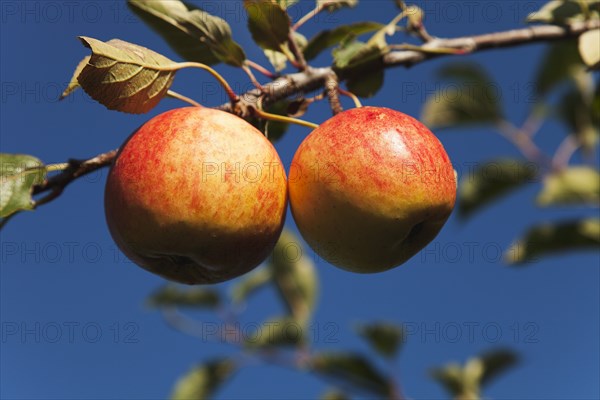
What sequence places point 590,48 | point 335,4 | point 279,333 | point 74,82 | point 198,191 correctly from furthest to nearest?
point 279,333, point 335,4, point 590,48, point 74,82, point 198,191

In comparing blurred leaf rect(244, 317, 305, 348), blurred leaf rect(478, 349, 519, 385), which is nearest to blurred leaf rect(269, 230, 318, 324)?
blurred leaf rect(244, 317, 305, 348)

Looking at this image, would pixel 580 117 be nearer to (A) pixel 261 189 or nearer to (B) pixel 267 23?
(B) pixel 267 23

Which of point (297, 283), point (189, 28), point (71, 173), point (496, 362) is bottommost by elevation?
point (71, 173)

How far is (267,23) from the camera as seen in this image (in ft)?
7.07

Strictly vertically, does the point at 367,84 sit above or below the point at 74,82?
above

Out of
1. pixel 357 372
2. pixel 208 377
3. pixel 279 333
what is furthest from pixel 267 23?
pixel 208 377

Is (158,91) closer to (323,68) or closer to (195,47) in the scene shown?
(195,47)

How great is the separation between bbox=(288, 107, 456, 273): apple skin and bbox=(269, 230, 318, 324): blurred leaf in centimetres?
203

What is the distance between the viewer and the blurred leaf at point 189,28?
2086mm

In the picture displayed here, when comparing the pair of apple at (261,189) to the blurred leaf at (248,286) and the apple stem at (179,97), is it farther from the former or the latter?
the blurred leaf at (248,286)

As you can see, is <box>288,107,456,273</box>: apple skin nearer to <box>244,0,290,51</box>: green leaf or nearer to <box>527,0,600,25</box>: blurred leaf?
<box>244,0,290,51</box>: green leaf

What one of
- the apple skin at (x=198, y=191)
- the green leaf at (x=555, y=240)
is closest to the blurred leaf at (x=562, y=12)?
the green leaf at (x=555, y=240)

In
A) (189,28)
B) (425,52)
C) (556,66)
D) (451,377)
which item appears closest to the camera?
(189,28)

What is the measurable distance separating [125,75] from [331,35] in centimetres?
95
